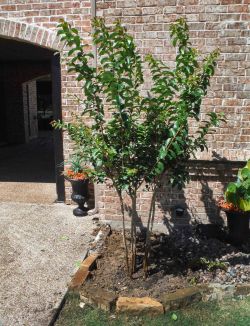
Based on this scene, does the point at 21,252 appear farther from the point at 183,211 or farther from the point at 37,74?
the point at 37,74

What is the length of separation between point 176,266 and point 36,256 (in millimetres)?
1707

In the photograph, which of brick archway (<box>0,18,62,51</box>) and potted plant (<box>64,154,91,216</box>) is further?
potted plant (<box>64,154,91,216</box>)

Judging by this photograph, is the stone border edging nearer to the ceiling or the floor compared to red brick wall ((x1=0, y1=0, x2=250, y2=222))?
nearer to the floor

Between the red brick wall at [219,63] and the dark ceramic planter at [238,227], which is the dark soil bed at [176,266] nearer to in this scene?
the dark ceramic planter at [238,227]

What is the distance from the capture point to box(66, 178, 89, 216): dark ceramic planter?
18.3ft

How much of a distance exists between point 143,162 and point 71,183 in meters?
2.51

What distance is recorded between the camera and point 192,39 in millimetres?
4398

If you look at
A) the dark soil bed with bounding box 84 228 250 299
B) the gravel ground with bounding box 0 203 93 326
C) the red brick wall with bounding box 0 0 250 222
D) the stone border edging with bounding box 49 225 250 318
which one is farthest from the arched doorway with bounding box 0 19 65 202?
the stone border edging with bounding box 49 225 250 318

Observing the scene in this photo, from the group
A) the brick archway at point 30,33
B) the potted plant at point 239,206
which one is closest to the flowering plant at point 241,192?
the potted plant at point 239,206

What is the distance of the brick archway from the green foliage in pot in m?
3.24

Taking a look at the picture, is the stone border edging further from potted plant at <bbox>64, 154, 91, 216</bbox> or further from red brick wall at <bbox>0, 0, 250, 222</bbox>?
potted plant at <bbox>64, 154, 91, 216</bbox>

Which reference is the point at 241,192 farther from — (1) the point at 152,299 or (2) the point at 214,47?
(2) the point at 214,47

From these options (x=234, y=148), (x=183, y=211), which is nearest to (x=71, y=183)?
(x=183, y=211)

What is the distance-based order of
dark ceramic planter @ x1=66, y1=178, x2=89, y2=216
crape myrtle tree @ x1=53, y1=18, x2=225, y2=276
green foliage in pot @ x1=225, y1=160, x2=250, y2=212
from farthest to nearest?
dark ceramic planter @ x1=66, y1=178, x2=89, y2=216 < green foliage in pot @ x1=225, y1=160, x2=250, y2=212 < crape myrtle tree @ x1=53, y1=18, x2=225, y2=276
